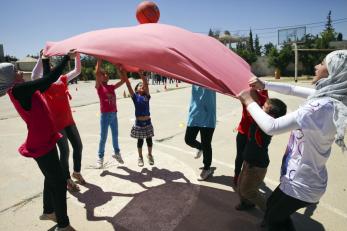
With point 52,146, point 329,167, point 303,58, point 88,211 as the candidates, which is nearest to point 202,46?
point 52,146

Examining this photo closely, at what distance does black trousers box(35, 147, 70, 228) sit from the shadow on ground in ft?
1.83

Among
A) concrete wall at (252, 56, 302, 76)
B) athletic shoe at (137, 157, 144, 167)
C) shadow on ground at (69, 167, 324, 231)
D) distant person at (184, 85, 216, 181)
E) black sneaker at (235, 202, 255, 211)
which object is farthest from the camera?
concrete wall at (252, 56, 302, 76)

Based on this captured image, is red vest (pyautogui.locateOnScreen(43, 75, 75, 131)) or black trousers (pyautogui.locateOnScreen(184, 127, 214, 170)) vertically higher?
red vest (pyautogui.locateOnScreen(43, 75, 75, 131))

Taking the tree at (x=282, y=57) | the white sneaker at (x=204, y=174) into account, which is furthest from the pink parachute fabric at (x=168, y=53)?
the tree at (x=282, y=57)

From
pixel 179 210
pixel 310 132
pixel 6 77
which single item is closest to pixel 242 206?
pixel 179 210

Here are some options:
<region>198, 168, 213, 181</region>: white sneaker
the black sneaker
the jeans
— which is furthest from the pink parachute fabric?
<region>198, 168, 213, 181</region>: white sneaker

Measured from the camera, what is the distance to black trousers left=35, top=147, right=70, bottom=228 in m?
3.42

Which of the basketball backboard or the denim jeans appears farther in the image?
the basketball backboard

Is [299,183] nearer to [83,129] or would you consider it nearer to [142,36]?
[142,36]

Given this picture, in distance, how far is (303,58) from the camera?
1764 inches

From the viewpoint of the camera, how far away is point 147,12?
14.3 feet

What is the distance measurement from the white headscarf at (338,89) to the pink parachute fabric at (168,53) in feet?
2.61

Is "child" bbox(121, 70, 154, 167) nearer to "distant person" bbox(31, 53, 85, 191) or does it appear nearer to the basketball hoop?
"distant person" bbox(31, 53, 85, 191)

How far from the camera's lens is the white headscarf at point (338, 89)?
7.55ft
